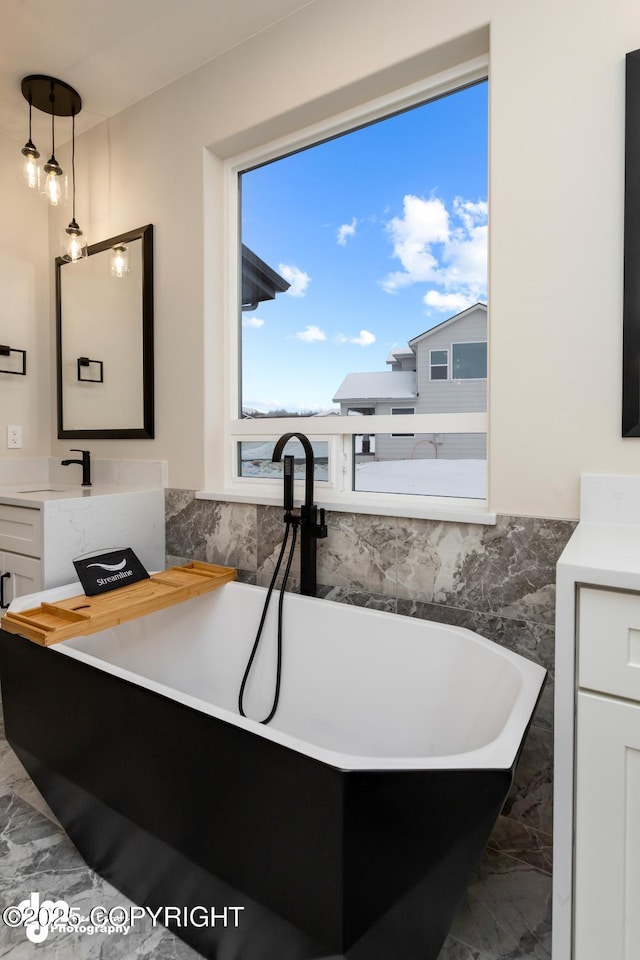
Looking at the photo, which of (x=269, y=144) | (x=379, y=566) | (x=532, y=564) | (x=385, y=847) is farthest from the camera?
(x=269, y=144)

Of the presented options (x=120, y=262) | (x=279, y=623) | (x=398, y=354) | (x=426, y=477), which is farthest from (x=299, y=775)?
(x=120, y=262)

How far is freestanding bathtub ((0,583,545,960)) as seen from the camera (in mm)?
877

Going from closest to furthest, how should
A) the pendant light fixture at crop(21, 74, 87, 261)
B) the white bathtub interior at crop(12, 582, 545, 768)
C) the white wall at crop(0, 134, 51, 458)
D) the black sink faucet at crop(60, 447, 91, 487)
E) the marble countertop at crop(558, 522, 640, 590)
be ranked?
the marble countertop at crop(558, 522, 640, 590) → the white bathtub interior at crop(12, 582, 545, 768) → the pendant light fixture at crop(21, 74, 87, 261) → the black sink faucet at crop(60, 447, 91, 487) → the white wall at crop(0, 134, 51, 458)

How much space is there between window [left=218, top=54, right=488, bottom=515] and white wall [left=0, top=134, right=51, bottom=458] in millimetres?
1228

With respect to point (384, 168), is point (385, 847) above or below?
below

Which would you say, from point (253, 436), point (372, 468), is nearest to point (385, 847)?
point (372, 468)

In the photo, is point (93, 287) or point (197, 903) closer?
point (197, 903)

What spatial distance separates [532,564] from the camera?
150 cm

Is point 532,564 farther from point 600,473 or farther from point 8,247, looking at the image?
point 8,247

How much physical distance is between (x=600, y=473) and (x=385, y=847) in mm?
1035

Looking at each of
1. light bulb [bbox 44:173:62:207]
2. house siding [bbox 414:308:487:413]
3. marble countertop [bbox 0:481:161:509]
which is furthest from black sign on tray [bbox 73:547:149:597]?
light bulb [bbox 44:173:62:207]

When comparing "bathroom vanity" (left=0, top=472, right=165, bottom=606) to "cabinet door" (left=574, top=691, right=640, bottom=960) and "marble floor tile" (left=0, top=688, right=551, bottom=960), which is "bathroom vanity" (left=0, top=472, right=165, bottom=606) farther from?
"cabinet door" (left=574, top=691, right=640, bottom=960)

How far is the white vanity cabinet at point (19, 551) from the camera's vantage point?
1.95 m

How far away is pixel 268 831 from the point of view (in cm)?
94
